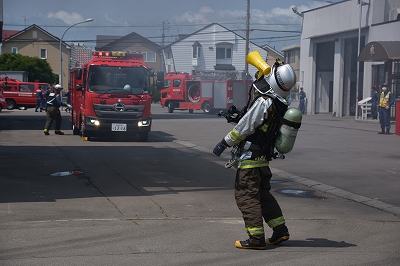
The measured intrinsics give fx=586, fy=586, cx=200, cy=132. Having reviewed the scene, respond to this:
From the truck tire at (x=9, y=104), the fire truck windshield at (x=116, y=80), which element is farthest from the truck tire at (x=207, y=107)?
the fire truck windshield at (x=116, y=80)

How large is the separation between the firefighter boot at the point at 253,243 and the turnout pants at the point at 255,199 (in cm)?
5

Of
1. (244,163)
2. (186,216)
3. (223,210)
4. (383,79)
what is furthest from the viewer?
(383,79)

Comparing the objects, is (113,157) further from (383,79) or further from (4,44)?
(4,44)

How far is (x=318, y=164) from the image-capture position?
12852mm

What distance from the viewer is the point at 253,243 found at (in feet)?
18.4

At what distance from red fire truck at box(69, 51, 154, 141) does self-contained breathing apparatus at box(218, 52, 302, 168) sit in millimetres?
11981

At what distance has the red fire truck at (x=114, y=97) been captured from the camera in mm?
17422

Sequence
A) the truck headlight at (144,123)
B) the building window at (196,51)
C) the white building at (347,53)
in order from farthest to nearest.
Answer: the building window at (196,51) → the white building at (347,53) → the truck headlight at (144,123)

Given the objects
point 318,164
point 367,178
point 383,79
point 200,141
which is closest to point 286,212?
point 367,178

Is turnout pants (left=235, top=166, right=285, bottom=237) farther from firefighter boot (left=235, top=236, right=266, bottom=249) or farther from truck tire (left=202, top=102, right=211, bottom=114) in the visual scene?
truck tire (left=202, top=102, right=211, bottom=114)

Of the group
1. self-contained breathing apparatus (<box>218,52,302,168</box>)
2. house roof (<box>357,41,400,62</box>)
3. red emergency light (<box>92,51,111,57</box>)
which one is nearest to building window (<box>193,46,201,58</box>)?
house roof (<box>357,41,400,62</box>)

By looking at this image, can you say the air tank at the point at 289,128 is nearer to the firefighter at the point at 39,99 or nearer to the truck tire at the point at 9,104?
the firefighter at the point at 39,99

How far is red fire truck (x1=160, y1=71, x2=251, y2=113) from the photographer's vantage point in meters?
40.0

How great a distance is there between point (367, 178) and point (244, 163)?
227 inches
